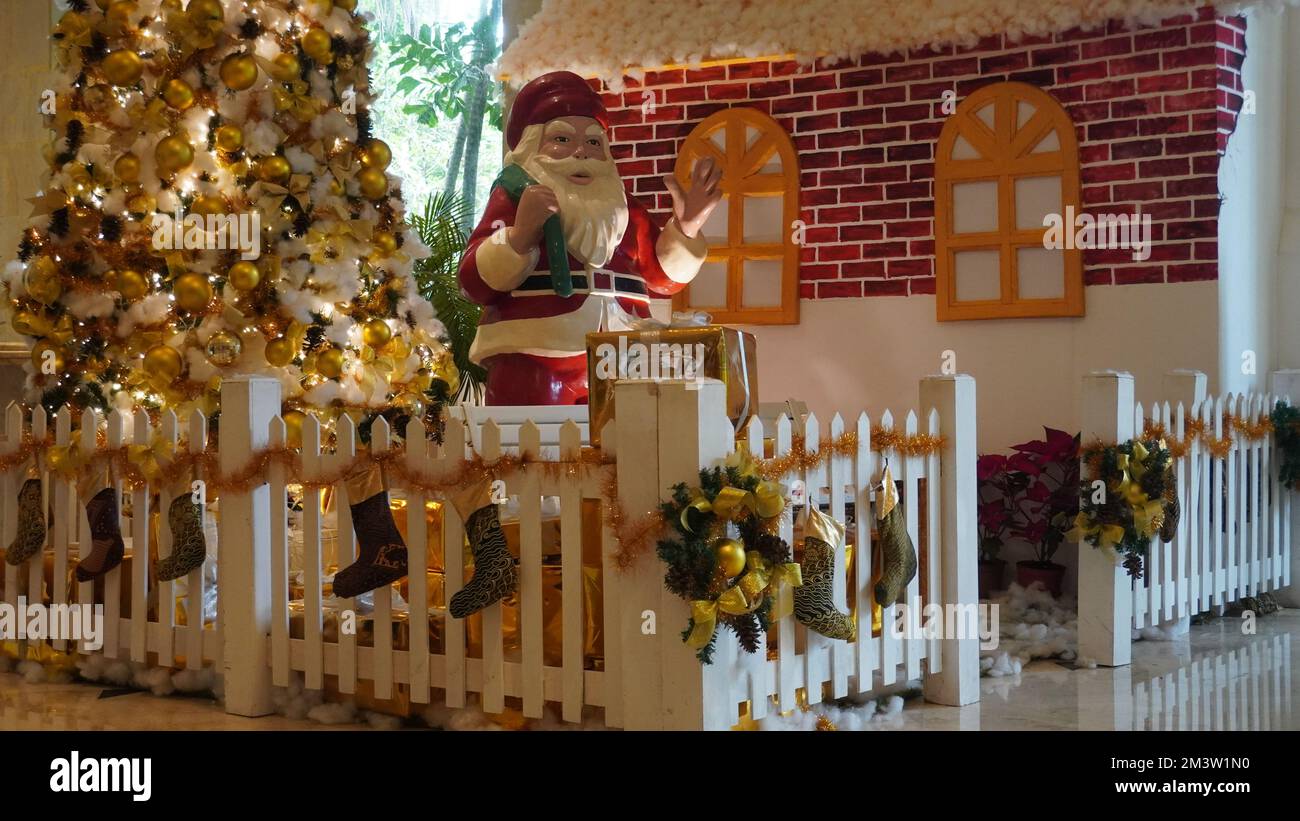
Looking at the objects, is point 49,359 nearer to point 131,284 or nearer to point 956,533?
point 131,284

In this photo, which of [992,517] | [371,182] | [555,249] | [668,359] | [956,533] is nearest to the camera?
[668,359]

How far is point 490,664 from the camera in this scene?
12.2 ft

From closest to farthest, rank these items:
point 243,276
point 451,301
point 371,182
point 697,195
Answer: point 243,276, point 371,182, point 697,195, point 451,301

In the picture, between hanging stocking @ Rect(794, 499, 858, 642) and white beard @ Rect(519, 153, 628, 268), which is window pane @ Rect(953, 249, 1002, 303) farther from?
hanging stocking @ Rect(794, 499, 858, 642)

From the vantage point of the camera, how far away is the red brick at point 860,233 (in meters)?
6.38

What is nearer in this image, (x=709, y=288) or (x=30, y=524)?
(x=30, y=524)

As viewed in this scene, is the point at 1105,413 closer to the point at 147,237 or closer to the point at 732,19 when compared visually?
the point at 732,19

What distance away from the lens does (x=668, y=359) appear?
160 inches

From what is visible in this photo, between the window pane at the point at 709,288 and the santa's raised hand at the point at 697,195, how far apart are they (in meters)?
1.04

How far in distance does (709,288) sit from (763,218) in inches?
16.5

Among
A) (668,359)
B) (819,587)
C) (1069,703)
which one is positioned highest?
(668,359)

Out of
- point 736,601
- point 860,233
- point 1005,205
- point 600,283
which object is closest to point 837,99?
point 860,233

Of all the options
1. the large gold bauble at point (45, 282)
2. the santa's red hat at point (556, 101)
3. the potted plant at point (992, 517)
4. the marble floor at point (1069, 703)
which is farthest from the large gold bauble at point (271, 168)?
the potted plant at point (992, 517)

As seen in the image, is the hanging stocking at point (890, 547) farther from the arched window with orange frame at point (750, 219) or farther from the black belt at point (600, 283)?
the arched window with orange frame at point (750, 219)
